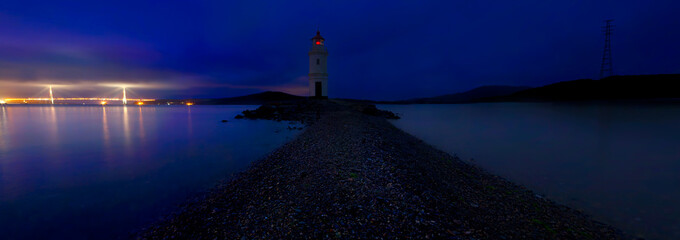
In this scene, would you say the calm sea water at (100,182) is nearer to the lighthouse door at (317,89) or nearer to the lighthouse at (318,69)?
the lighthouse door at (317,89)

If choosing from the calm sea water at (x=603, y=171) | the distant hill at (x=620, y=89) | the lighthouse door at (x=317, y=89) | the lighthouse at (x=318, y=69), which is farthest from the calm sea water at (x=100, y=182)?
the distant hill at (x=620, y=89)

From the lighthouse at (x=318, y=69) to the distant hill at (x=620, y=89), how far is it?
6890 centimetres

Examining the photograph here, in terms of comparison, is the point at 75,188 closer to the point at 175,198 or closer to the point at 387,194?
the point at 175,198

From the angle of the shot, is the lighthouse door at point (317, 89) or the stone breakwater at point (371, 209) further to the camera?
the lighthouse door at point (317, 89)

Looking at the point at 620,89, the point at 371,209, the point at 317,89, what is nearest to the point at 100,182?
the point at 371,209

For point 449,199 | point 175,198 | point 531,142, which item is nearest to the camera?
point 449,199

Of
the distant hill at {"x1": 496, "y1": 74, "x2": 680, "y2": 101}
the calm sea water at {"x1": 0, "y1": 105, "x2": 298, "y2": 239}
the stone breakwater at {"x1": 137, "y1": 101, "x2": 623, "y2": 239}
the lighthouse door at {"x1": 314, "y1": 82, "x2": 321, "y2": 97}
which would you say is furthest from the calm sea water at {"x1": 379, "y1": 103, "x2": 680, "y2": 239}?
the distant hill at {"x1": 496, "y1": 74, "x2": 680, "y2": 101}

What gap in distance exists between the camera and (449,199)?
4.46m

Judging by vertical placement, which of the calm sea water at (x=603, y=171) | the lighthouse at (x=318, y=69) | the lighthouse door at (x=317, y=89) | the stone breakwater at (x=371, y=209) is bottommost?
the calm sea water at (x=603, y=171)

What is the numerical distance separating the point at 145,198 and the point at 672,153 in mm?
19550

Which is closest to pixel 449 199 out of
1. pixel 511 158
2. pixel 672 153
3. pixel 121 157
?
pixel 511 158

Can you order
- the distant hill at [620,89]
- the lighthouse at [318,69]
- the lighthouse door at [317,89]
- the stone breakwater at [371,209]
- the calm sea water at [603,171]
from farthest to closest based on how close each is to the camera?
the distant hill at [620,89] → the lighthouse door at [317,89] → the lighthouse at [318,69] → the calm sea water at [603,171] → the stone breakwater at [371,209]

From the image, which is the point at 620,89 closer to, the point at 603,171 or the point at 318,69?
the point at 318,69

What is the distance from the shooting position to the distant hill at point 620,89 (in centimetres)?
5500
